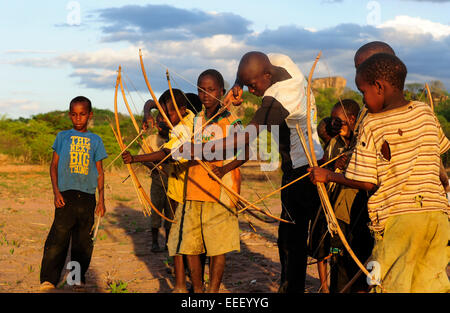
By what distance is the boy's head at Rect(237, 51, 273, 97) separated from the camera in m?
3.54

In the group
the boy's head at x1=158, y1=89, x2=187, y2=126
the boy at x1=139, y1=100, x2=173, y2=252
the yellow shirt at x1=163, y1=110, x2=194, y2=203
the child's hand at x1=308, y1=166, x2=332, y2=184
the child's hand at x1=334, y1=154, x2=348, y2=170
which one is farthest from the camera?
the boy at x1=139, y1=100, x2=173, y2=252

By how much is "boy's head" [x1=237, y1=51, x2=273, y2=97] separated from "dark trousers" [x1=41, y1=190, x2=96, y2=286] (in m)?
1.98

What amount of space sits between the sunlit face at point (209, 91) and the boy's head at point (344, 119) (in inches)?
Result: 38.4

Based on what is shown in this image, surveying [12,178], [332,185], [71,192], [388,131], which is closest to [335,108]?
[332,185]

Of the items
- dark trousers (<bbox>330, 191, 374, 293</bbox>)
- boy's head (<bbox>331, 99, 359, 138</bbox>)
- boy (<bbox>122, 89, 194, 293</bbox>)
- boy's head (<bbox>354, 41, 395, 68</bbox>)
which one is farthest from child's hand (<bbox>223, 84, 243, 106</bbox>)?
dark trousers (<bbox>330, 191, 374, 293</bbox>)

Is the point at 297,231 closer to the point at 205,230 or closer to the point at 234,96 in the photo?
the point at 205,230

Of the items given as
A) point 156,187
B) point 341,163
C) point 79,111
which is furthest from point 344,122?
point 156,187

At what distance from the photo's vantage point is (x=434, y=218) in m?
2.51

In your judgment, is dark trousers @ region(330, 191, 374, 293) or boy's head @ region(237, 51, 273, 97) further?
boy's head @ region(237, 51, 273, 97)

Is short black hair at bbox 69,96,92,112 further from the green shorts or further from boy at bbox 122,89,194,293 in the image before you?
the green shorts

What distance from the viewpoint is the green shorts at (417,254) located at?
246 centimetres

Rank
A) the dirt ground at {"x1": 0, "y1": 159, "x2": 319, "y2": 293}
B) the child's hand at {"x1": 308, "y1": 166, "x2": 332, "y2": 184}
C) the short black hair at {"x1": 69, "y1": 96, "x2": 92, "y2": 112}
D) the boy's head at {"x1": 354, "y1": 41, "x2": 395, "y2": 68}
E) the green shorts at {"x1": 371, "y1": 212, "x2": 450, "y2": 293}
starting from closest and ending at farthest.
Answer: the green shorts at {"x1": 371, "y1": 212, "x2": 450, "y2": 293} < the child's hand at {"x1": 308, "y1": 166, "x2": 332, "y2": 184} < the boy's head at {"x1": 354, "y1": 41, "x2": 395, "y2": 68} < the short black hair at {"x1": 69, "y1": 96, "x2": 92, "y2": 112} < the dirt ground at {"x1": 0, "y1": 159, "x2": 319, "y2": 293}
